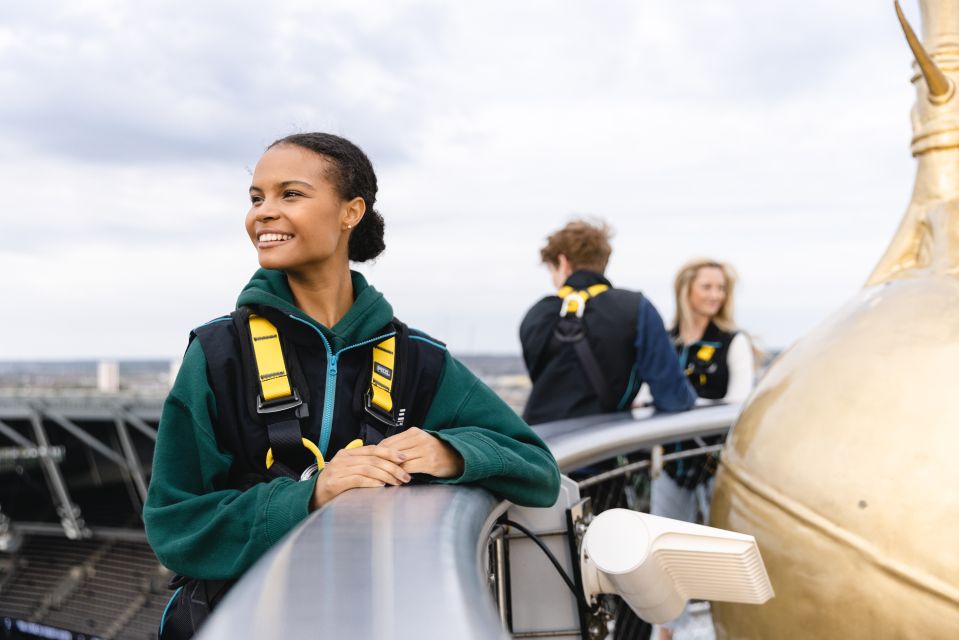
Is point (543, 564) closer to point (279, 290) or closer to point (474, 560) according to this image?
point (279, 290)

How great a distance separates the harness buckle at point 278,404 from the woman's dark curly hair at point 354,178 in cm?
60

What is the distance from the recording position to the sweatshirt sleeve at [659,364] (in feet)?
13.6

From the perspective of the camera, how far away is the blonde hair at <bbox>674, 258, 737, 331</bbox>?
5.41 m

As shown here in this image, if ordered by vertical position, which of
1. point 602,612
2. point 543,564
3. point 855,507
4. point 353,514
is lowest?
point 602,612

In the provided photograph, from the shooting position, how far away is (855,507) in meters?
1.92

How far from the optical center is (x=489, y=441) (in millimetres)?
1943

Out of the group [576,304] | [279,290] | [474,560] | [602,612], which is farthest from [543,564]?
[576,304]

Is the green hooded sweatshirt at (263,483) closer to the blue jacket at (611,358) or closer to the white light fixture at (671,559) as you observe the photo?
the white light fixture at (671,559)

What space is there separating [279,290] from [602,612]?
1.11m

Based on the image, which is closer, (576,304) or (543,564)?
(543,564)

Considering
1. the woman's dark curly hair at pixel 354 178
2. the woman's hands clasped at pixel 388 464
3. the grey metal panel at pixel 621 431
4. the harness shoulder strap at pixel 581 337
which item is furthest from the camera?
the harness shoulder strap at pixel 581 337

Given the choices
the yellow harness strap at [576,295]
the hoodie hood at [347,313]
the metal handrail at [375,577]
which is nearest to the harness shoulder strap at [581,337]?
the yellow harness strap at [576,295]

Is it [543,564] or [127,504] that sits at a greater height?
[543,564]

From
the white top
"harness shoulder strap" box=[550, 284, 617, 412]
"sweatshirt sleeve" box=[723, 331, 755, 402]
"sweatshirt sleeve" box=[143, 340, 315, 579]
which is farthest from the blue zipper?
"sweatshirt sleeve" box=[723, 331, 755, 402]
